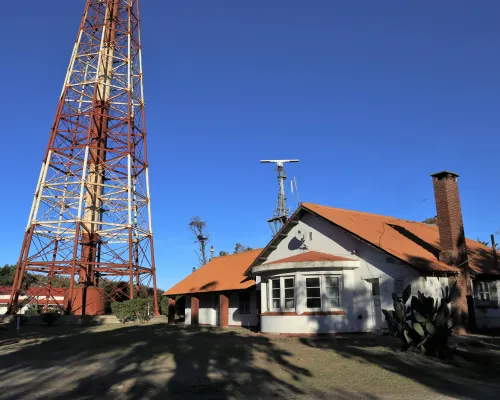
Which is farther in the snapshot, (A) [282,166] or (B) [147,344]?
(A) [282,166]

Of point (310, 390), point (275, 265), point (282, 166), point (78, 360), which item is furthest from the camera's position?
point (282, 166)

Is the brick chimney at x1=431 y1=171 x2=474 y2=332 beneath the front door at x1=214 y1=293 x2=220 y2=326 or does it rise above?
A: above

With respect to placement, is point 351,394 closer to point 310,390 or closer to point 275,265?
point 310,390

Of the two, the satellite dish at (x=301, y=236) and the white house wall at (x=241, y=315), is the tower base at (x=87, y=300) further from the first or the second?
the satellite dish at (x=301, y=236)

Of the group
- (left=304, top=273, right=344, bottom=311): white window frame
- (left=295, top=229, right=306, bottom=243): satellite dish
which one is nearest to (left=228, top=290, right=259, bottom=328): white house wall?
(left=295, top=229, right=306, bottom=243): satellite dish

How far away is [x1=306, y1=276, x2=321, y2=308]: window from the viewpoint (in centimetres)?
1778

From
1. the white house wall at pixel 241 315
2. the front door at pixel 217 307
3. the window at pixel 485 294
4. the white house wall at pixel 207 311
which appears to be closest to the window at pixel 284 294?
the white house wall at pixel 241 315

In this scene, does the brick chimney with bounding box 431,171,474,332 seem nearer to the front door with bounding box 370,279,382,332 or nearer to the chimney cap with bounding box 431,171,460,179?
the chimney cap with bounding box 431,171,460,179

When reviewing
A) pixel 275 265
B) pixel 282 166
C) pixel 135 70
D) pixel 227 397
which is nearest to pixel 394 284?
pixel 275 265

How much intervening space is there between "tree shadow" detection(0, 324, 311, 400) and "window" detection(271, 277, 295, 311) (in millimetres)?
3419

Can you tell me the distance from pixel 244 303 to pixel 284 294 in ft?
21.1

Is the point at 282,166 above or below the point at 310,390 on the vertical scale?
above

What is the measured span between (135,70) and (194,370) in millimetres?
32381

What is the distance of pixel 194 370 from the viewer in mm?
10359
